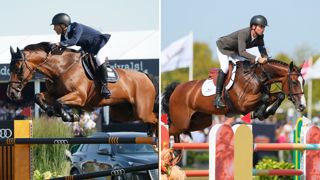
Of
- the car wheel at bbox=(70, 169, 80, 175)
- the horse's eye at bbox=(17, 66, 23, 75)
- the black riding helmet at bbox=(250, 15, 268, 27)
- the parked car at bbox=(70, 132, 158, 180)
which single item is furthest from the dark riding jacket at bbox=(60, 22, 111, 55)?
the black riding helmet at bbox=(250, 15, 268, 27)

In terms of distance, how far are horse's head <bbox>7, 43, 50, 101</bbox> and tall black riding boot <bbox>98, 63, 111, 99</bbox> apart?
11.9 inches

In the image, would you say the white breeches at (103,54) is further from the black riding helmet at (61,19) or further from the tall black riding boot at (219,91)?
the tall black riding boot at (219,91)

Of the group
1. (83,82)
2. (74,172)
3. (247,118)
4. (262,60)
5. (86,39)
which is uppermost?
(86,39)

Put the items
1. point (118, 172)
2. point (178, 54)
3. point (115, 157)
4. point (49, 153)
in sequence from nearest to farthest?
point (118, 172)
point (115, 157)
point (49, 153)
point (178, 54)

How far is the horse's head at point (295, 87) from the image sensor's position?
4.10m

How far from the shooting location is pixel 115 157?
4.04 meters

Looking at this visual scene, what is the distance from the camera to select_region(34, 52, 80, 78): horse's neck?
3855 mm

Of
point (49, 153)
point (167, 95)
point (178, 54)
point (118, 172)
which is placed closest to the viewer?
point (118, 172)

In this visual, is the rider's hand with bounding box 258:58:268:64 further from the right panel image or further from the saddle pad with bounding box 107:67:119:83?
the saddle pad with bounding box 107:67:119:83

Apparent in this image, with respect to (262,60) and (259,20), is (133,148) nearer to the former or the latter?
(262,60)

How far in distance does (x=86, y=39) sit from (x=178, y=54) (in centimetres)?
122

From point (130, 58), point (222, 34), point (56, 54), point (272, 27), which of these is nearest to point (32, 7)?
point (56, 54)

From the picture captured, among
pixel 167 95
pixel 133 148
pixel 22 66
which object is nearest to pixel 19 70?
pixel 22 66

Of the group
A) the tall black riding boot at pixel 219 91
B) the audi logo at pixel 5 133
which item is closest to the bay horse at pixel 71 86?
the audi logo at pixel 5 133
